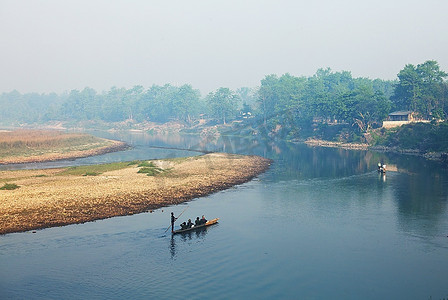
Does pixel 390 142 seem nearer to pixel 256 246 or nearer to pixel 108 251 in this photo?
pixel 256 246

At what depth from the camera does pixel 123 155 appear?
114375 millimetres

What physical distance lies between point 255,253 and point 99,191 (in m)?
29.6

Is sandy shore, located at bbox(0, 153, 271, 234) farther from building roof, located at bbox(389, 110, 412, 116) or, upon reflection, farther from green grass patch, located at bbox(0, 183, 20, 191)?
building roof, located at bbox(389, 110, 412, 116)

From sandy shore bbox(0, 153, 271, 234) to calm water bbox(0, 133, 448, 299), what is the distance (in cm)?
293

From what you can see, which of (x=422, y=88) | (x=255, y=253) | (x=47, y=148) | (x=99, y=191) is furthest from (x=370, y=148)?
(x=255, y=253)

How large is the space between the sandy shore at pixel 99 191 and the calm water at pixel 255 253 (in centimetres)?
293

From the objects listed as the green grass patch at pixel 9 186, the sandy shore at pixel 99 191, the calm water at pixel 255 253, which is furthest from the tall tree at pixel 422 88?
the green grass patch at pixel 9 186

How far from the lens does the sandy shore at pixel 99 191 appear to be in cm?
4747

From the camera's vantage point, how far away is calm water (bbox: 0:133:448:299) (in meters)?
30.9

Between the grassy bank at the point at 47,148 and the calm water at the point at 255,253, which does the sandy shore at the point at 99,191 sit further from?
the grassy bank at the point at 47,148

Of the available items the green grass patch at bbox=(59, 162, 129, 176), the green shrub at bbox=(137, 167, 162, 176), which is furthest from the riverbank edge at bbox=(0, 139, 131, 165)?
the green shrub at bbox=(137, 167, 162, 176)

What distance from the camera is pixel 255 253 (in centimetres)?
3791

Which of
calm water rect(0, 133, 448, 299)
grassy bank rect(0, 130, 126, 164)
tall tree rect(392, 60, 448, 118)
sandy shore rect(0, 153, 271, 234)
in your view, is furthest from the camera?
tall tree rect(392, 60, 448, 118)

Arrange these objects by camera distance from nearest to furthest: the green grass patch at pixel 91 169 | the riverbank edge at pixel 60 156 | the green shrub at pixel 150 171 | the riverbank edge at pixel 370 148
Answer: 1. the green grass patch at pixel 91 169
2. the green shrub at pixel 150 171
3. the riverbank edge at pixel 60 156
4. the riverbank edge at pixel 370 148
